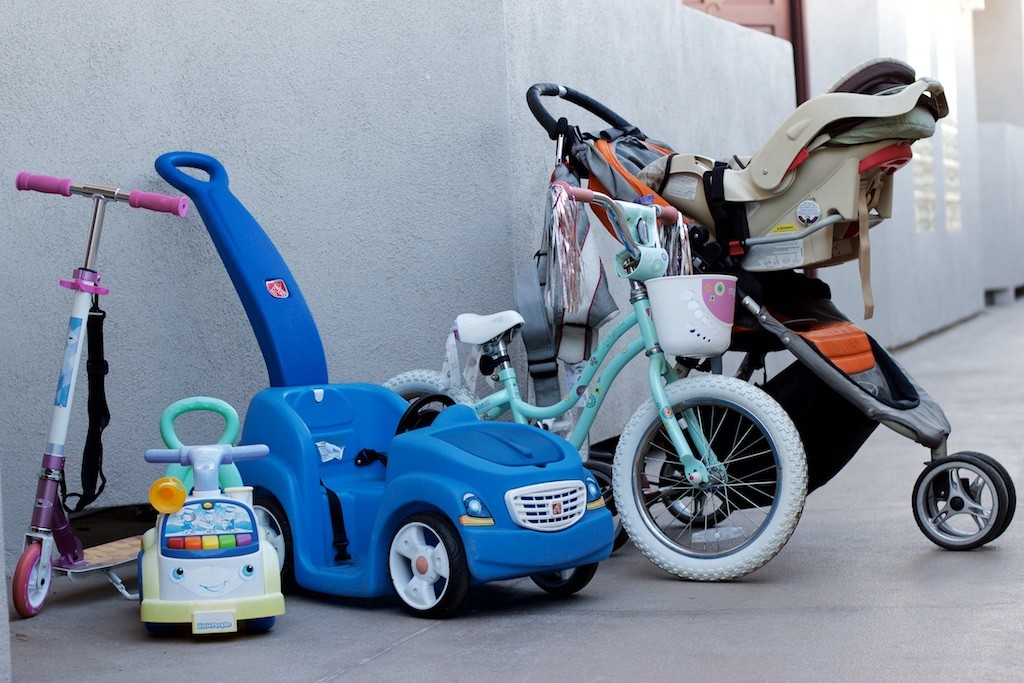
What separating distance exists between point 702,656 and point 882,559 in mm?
1170

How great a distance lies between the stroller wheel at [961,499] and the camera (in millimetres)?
3723

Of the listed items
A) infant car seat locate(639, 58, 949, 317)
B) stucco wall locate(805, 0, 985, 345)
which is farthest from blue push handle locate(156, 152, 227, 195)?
stucco wall locate(805, 0, 985, 345)

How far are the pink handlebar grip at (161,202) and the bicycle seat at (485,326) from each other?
0.93 m

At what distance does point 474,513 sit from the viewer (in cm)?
320

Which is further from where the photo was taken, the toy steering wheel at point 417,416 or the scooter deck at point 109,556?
the toy steering wheel at point 417,416

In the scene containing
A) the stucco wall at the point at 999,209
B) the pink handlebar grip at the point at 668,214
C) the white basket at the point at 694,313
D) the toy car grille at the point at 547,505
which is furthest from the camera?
the stucco wall at the point at 999,209

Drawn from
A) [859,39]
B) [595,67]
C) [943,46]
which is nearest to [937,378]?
[859,39]

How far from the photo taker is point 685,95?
6.56 meters

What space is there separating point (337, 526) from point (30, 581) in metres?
0.80

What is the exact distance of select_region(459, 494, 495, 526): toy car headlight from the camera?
3193mm

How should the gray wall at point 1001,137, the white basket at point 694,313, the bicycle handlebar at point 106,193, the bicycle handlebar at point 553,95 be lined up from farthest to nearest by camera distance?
the gray wall at point 1001,137
the bicycle handlebar at point 553,95
the white basket at point 694,313
the bicycle handlebar at point 106,193

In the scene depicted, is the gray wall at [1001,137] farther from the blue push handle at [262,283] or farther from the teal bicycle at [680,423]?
the blue push handle at [262,283]

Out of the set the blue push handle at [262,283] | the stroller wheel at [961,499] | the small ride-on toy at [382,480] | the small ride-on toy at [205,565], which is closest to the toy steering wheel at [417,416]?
the small ride-on toy at [382,480]

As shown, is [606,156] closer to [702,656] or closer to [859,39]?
[702,656]
